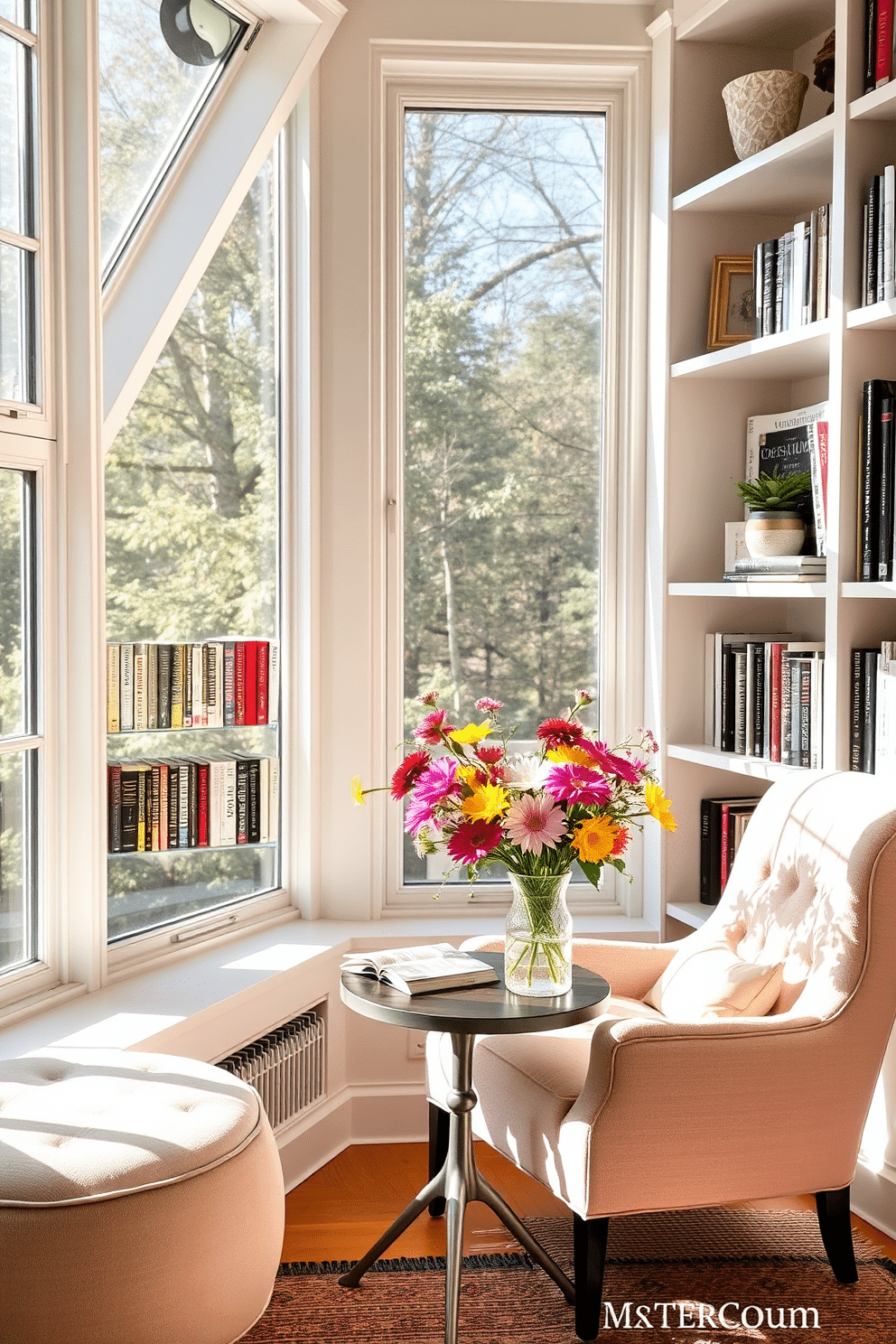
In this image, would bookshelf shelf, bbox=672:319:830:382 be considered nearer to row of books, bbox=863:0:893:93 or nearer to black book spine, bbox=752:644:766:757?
row of books, bbox=863:0:893:93

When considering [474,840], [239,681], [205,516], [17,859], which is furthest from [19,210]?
A: [474,840]

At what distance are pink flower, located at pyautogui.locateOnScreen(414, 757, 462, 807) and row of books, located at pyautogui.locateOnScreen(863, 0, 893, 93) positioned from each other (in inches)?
65.3

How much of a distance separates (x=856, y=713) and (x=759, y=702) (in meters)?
0.41

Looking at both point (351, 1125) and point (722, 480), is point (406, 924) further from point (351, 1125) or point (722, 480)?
point (722, 480)

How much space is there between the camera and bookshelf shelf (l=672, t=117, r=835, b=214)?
104 inches

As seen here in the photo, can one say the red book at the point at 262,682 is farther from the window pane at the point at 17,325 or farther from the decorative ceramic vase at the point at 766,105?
the decorative ceramic vase at the point at 766,105

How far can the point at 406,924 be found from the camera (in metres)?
3.16

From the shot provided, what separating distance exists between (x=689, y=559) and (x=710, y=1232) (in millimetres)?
1647

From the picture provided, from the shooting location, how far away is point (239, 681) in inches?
118

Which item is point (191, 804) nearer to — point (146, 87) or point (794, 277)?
point (146, 87)

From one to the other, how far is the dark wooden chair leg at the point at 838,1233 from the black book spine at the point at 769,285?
192 centimetres

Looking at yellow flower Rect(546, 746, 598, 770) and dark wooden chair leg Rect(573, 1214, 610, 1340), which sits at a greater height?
yellow flower Rect(546, 746, 598, 770)

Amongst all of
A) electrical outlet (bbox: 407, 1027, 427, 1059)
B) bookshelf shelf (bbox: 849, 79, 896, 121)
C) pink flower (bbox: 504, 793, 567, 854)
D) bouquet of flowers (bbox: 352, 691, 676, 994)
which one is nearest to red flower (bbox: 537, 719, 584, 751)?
bouquet of flowers (bbox: 352, 691, 676, 994)

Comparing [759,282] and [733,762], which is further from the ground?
[759,282]
